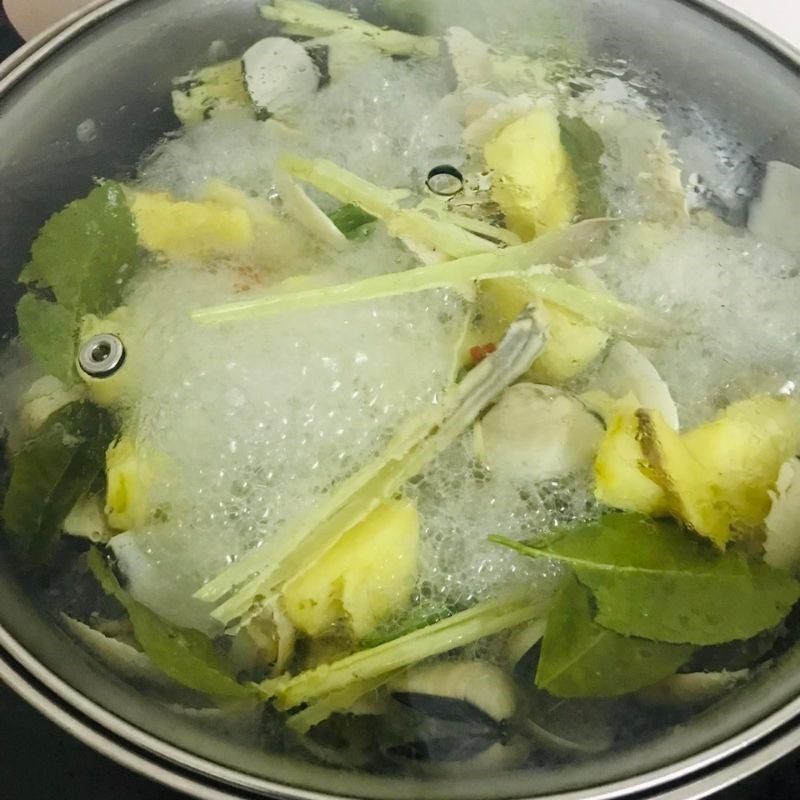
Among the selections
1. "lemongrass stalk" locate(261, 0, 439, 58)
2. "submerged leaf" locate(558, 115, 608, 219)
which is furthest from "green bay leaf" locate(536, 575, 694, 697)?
"lemongrass stalk" locate(261, 0, 439, 58)

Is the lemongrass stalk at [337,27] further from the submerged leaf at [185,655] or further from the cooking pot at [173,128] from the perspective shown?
the submerged leaf at [185,655]

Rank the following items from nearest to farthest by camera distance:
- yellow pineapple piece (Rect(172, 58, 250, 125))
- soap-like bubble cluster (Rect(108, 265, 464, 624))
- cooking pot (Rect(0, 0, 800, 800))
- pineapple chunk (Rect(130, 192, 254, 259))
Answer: cooking pot (Rect(0, 0, 800, 800)) < soap-like bubble cluster (Rect(108, 265, 464, 624)) < pineapple chunk (Rect(130, 192, 254, 259)) < yellow pineapple piece (Rect(172, 58, 250, 125))

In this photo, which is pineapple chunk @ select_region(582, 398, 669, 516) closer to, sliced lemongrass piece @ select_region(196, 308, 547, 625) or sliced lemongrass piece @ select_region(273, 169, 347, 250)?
sliced lemongrass piece @ select_region(196, 308, 547, 625)

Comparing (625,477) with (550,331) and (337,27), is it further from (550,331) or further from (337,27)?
(337,27)

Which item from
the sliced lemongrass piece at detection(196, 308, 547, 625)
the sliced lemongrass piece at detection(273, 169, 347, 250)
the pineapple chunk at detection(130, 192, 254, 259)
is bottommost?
the sliced lemongrass piece at detection(196, 308, 547, 625)

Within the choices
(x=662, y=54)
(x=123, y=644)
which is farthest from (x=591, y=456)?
(x=662, y=54)

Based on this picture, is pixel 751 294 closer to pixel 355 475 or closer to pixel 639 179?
pixel 639 179
